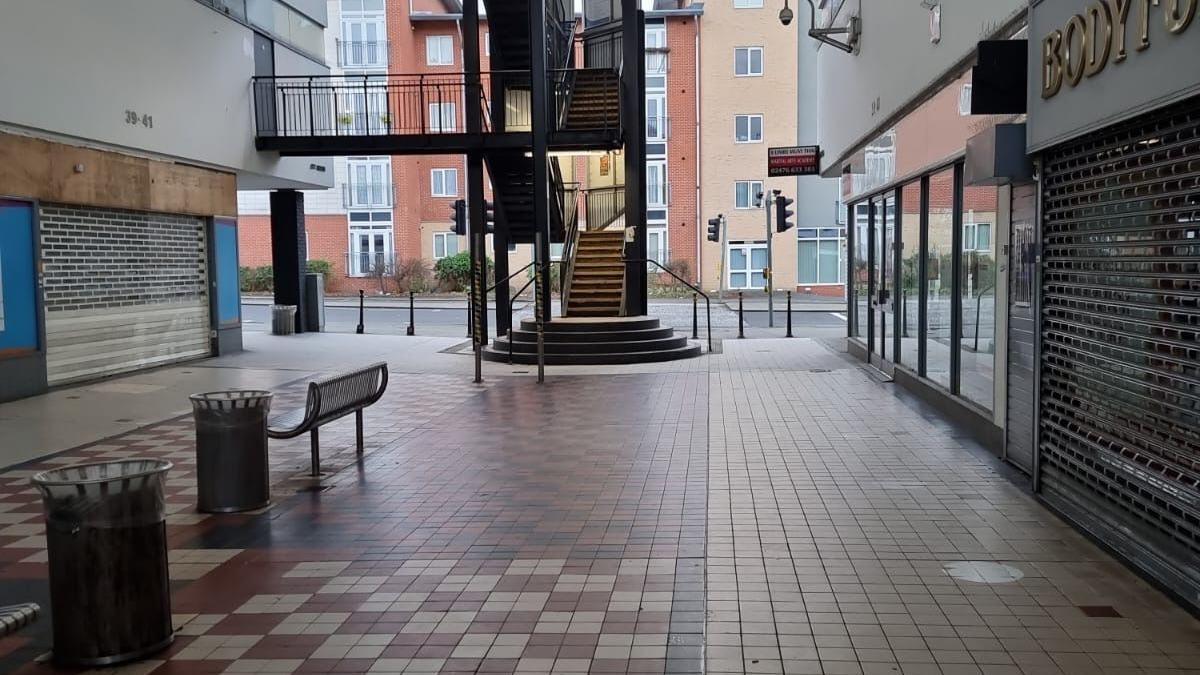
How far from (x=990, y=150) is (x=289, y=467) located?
6097 millimetres

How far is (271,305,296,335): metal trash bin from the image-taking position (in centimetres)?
2236

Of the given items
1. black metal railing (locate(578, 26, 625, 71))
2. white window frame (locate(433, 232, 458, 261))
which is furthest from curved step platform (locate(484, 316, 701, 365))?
white window frame (locate(433, 232, 458, 261))

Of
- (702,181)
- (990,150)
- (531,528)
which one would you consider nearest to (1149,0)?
(990,150)

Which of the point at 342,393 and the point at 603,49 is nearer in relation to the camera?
the point at 342,393

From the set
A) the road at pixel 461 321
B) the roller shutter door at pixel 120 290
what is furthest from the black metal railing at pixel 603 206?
the roller shutter door at pixel 120 290

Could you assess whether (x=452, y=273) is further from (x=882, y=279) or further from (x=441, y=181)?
(x=882, y=279)

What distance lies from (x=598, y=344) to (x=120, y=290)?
7466 millimetres

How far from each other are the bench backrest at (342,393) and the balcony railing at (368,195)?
35295mm

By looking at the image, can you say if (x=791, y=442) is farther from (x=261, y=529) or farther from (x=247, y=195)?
(x=247, y=195)


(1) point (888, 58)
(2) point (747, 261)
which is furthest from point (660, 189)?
(1) point (888, 58)

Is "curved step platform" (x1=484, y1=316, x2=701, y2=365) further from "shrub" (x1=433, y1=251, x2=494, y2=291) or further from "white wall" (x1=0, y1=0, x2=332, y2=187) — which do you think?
"shrub" (x1=433, y1=251, x2=494, y2=291)

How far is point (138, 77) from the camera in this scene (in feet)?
49.1

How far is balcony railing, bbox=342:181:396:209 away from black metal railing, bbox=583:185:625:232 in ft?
69.9

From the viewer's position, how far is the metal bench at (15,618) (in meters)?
4.11
